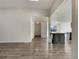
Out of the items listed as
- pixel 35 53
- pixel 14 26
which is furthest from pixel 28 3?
pixel 35 53

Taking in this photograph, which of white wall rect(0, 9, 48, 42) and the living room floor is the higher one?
white wall rect(0, 9, 48, 42)

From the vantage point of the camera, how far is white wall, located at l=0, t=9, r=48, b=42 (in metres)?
11.0

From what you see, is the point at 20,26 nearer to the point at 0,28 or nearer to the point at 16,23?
the point at 16,23

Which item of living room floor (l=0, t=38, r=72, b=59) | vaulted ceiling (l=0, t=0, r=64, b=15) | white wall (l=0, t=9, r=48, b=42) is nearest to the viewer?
living room floor (l=0, t=38, r=72, b=59)

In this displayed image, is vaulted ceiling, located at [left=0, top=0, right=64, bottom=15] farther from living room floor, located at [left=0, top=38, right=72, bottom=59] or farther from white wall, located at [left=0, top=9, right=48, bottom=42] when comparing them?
living room floor, located at [left=0, top=38, right=72, bottom=59]

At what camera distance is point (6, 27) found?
11.0 m

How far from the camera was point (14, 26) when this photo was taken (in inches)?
436

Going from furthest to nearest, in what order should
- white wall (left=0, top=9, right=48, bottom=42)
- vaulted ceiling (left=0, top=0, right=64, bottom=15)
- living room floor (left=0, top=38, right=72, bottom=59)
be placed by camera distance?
white wall (left=0, top=9, right=48, bottom=42), vaulted ceiling (left=0, top=0, right=64, bottom=15), living room floor (left=0, top=38, right=72, bottom=59)

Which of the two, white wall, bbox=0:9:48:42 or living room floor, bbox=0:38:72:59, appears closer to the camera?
living room floor, bbox=0:38:72:59

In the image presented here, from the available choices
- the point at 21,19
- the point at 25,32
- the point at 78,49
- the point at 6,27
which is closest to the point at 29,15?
the point at 21,19

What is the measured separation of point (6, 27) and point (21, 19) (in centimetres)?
144

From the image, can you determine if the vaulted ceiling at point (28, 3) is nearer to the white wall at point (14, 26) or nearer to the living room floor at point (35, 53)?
the white wall at point (14, 26)

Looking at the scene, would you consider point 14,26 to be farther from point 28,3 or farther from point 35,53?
point 35,53

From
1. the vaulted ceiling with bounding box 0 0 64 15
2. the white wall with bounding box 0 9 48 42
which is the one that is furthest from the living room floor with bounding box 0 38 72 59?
the white wall with bounding box 0 9 48 42
